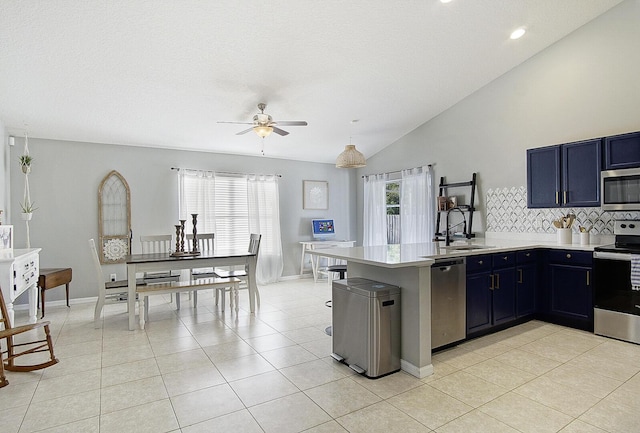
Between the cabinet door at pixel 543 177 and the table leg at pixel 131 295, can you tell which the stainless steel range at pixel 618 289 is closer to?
the cabinet door at pixel 543 177

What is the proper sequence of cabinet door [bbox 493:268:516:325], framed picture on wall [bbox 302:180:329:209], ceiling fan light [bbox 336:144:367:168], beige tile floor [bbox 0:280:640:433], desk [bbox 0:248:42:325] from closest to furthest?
beige tile floor [bbox 0:280:640:433] → desk [bbox 0:248:42:325] → cabinet door [bbox 493:268:516:325] → ceiling fan light [bbox 336:144:367:168] → framed picture on wall [bbox 302:180:329:209]

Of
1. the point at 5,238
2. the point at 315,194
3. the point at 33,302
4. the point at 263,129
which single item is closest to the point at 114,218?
the point at 5,238

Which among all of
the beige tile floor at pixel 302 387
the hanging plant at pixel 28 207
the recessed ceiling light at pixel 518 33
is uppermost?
the recessed ceiling light at pixel 518 33

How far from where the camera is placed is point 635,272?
3.14 meters

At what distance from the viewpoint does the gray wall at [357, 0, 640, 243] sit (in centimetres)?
372

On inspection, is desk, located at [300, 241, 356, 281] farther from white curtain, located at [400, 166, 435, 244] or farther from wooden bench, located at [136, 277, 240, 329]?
wooden bench, located at [136, 277, 240, 329]

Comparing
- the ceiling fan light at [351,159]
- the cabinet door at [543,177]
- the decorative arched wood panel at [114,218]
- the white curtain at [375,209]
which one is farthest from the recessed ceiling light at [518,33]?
the decorative arched wood panel at [114,218]

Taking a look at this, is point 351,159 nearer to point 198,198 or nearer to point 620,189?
point 198,198

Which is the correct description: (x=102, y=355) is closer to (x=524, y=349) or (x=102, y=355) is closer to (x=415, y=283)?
(x=415, y=283)

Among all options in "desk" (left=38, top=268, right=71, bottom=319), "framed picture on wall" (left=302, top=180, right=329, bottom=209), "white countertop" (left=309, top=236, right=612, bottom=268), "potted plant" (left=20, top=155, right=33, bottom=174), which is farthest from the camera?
"framed picture on wall" (left=302, top=180, right=329, bottom=209)

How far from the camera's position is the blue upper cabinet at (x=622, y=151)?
3398 mm

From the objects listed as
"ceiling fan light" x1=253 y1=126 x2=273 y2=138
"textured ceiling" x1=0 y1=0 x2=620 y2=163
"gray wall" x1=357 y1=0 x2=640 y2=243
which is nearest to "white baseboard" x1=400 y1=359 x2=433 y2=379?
"ceiling fan light" x1=253 y1=126 x2=273 y2=138

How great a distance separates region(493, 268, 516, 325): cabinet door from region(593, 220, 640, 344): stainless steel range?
0.76m

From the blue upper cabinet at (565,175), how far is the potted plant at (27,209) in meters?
6.26
